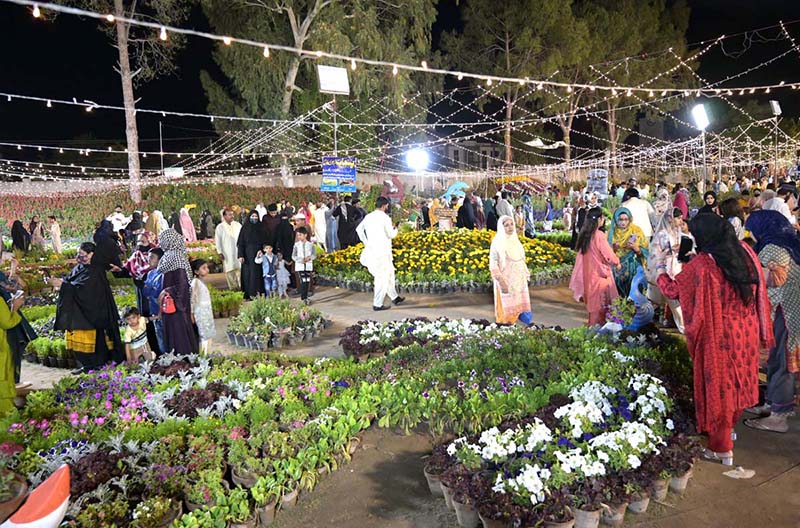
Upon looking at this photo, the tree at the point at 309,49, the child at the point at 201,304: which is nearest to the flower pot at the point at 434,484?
the child at the point at 201,304

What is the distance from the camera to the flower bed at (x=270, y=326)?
26.2ft

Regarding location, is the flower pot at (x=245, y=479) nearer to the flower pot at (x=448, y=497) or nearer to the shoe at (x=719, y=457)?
the flower pot at (x=448, y=497)

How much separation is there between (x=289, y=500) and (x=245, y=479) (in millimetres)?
334

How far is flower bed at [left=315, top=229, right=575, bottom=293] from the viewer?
10.9 metres

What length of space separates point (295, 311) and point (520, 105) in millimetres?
34369

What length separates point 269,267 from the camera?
10625 millimetres

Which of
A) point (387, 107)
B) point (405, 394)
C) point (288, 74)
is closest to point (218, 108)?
point (288, 74)

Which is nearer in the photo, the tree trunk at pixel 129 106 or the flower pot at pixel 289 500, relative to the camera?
the flower pot at pixel 289 500

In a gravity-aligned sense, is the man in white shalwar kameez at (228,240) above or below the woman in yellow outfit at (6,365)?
above

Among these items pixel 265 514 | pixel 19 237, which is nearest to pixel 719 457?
pixel 265 514

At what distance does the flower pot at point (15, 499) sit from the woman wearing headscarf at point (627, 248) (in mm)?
6194

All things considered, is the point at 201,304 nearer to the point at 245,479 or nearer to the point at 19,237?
the point at 245,479

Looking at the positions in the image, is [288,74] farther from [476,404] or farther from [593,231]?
[476,404]

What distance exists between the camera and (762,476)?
4.14 metres
